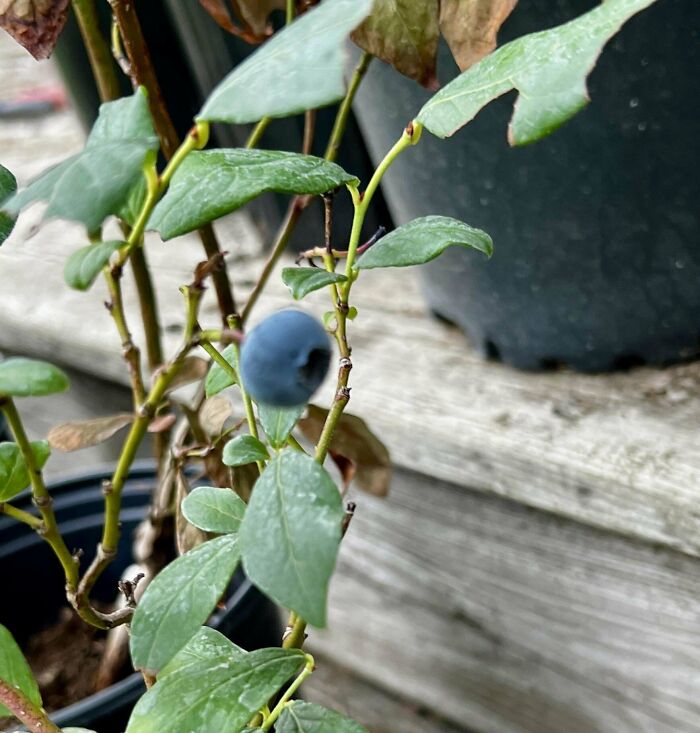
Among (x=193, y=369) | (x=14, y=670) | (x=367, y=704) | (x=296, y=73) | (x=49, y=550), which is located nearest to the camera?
(x=296, y=73)

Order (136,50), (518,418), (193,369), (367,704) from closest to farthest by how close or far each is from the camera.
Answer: (136,50), (193,369), (518,418), (367,704)

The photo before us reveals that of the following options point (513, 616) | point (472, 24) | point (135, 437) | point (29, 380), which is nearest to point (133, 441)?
point (135, 437)

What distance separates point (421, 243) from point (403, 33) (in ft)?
0.62

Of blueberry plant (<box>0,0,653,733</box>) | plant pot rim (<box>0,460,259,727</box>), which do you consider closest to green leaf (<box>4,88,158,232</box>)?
blueberry plant (<box>0,0,653,733</box>)

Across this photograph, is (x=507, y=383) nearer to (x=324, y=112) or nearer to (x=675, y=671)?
(x=675, y=671)

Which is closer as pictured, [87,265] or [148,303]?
[87,265]

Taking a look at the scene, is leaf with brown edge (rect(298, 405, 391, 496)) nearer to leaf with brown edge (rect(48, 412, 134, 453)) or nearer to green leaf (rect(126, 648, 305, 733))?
leaf with brown edge (rect(48, 412, 134, 453))

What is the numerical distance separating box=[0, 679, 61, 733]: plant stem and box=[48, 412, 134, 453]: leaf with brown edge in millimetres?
234

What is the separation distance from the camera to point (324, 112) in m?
1.23

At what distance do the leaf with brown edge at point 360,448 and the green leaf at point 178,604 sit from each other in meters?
0.29

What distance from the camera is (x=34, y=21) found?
52cm

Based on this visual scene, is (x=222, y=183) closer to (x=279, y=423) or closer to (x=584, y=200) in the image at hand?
(x=279, y=423)

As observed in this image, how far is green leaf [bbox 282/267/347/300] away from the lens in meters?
0.41

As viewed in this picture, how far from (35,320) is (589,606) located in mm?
815
